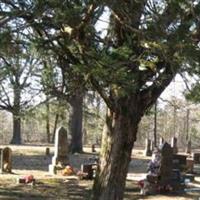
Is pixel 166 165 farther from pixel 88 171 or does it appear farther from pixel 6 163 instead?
pixel 6 163

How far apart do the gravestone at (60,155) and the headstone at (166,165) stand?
4.16 metres

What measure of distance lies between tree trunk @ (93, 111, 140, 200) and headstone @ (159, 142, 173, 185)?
691cm

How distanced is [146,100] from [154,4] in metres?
2.53

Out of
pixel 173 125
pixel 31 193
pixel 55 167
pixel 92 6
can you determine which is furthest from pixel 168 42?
pixel 173 125

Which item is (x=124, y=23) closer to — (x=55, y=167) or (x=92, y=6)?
(x=92, y=6)

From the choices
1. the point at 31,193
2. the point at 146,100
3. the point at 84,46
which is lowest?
the point at 31,193

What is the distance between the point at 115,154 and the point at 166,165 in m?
7.81

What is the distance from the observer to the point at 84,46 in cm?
717

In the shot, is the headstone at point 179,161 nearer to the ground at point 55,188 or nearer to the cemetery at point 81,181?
the cemetery at point 81,181

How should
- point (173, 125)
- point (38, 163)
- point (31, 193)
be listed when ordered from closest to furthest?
point (31, 193) → point (38, 163) → point (173, 125)

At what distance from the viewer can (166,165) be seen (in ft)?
54.3

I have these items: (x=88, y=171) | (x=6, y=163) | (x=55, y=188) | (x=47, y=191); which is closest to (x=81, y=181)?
(x=88, y=171)

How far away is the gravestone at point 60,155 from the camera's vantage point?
757 inches

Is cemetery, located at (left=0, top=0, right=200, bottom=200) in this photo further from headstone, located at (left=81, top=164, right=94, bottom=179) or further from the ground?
headstone, located at (left=81, top=164, right=94, bottom=179)
